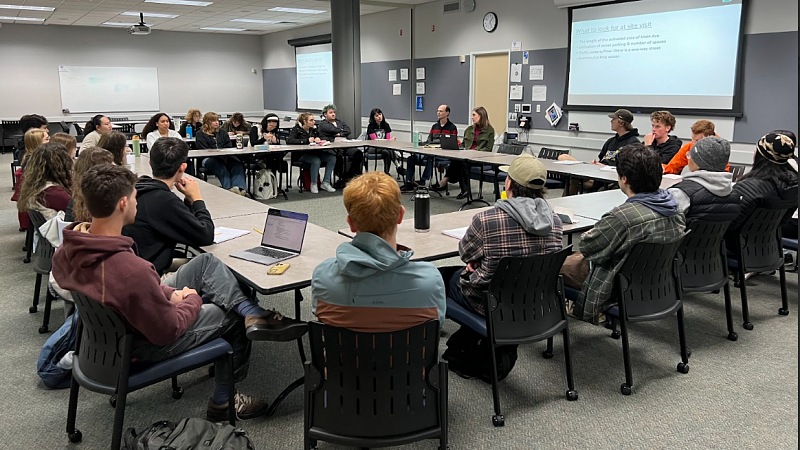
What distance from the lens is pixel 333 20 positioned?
945cm

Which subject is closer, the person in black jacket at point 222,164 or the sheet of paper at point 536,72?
the person in black jacket at point 222,164

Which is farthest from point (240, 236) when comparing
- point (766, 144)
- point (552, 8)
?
point (552, 8)

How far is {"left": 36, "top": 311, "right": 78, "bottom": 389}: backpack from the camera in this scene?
2.61 m

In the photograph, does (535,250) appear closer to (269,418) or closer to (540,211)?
(540,211)

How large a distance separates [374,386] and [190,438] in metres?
0.67

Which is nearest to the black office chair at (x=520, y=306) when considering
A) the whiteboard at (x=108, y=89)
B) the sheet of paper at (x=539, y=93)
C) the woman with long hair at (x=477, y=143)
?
the woman with long hair at (x=477, y=143)

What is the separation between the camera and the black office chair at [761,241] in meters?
3.32

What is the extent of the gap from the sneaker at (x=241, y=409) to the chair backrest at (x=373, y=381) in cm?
71

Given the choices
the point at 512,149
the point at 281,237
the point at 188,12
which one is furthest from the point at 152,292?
the point at 188,12

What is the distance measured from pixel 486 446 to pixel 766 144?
8.65 ft

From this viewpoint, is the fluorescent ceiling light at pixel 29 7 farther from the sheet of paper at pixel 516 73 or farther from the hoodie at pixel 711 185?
the hoodie at pixel 711 185

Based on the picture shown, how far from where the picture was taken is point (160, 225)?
258 centimetres

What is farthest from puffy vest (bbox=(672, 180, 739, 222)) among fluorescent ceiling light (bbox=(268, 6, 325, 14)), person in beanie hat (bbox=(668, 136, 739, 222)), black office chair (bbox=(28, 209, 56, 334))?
fluorescent ceiling light (bbox=(268, 6, 325, 14))

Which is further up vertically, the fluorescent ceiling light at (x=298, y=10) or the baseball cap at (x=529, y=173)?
the fluorescent ceiling light at (x=298, y=10)
